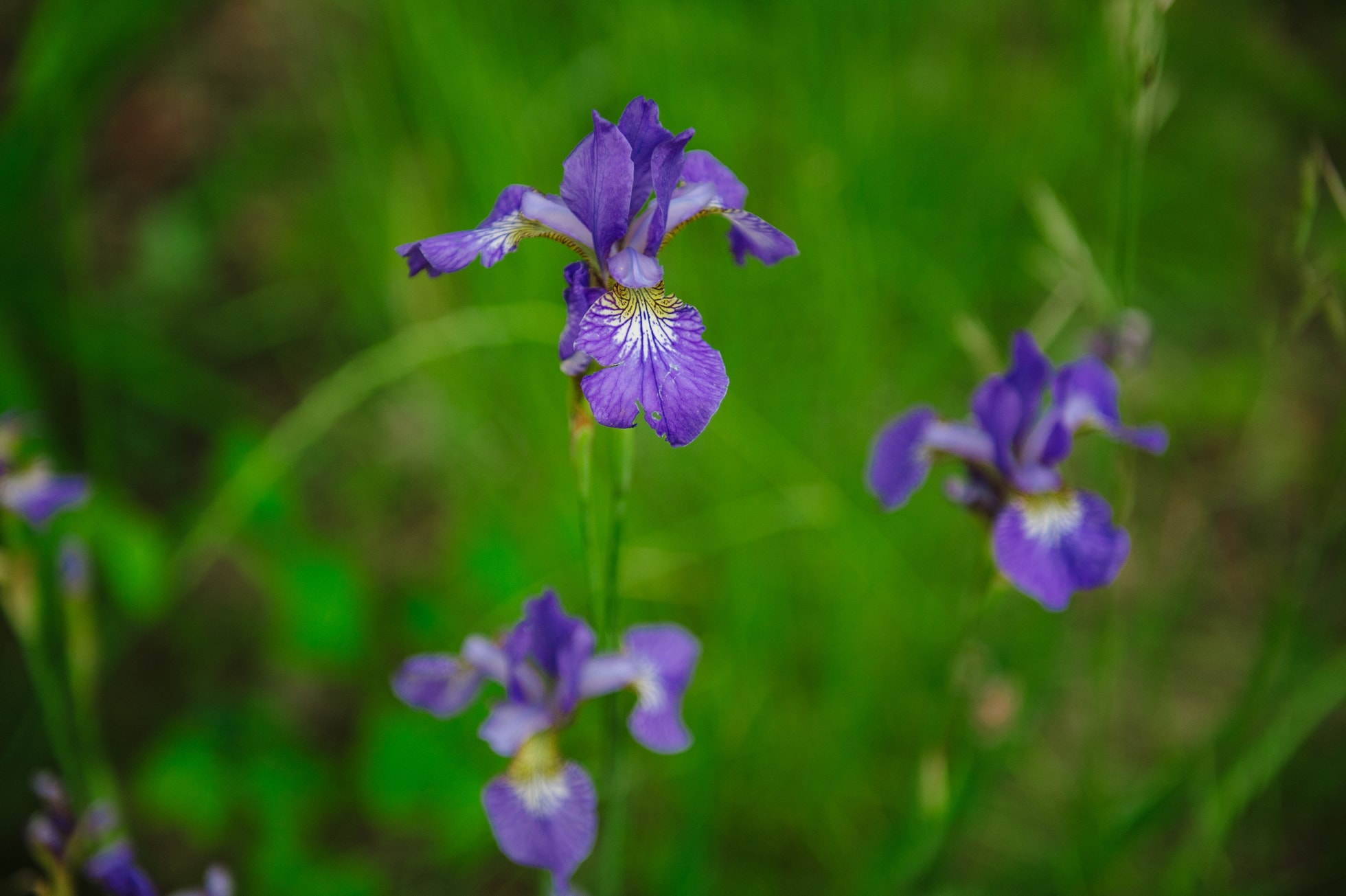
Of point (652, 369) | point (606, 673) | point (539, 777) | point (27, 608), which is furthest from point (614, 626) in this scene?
point (27, 608)

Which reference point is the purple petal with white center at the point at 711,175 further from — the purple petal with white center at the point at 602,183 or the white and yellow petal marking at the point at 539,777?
the white and yellow petal marking at the point at 539,777

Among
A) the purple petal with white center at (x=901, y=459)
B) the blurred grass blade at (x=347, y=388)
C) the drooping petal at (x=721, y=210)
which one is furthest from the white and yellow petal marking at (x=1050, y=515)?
the blurred grass blade at (x=347, y=388)

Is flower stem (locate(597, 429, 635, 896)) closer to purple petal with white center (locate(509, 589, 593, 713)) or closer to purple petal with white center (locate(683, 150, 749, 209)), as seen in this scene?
purple petal with white center (locate(509, 589, 593, 713))

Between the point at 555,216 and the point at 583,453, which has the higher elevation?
the point at 555,216

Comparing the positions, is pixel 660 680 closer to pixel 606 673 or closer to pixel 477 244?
pixel 606 673

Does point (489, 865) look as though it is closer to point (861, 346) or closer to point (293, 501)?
point (293, 501)

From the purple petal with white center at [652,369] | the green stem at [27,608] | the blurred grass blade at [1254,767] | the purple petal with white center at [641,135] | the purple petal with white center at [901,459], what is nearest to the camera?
the purple petal with white center at [652,369]
